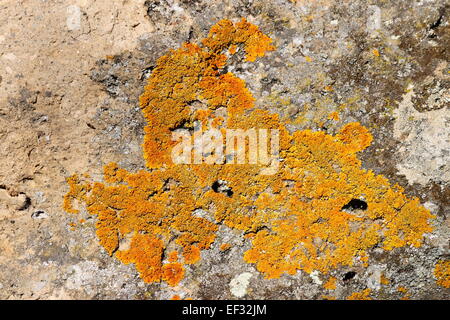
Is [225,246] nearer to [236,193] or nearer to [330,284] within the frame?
[236,193]

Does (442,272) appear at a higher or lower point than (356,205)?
lower

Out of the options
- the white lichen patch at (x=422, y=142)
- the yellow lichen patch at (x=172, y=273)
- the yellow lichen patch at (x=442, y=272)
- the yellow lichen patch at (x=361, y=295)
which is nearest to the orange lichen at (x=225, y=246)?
the yellow lichen patch at (x=172, y=273)

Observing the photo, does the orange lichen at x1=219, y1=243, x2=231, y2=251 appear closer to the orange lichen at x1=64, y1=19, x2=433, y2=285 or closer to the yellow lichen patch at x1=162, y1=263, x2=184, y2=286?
the orange lichen at x1=64, y1=19, x2=433, y2=285

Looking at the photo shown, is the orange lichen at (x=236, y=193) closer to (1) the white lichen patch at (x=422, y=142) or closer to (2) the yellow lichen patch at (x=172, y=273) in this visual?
(2) the yellow lichen patch at (x=172, y=273)

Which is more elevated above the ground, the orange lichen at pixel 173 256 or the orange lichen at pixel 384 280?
the orange lichen at pixel 173 256

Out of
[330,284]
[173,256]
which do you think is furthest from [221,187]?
[330,284]

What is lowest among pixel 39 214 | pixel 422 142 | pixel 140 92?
pixel 39 214

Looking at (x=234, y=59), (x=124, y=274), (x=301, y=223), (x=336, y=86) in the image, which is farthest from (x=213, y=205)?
(x=336, y=86)
